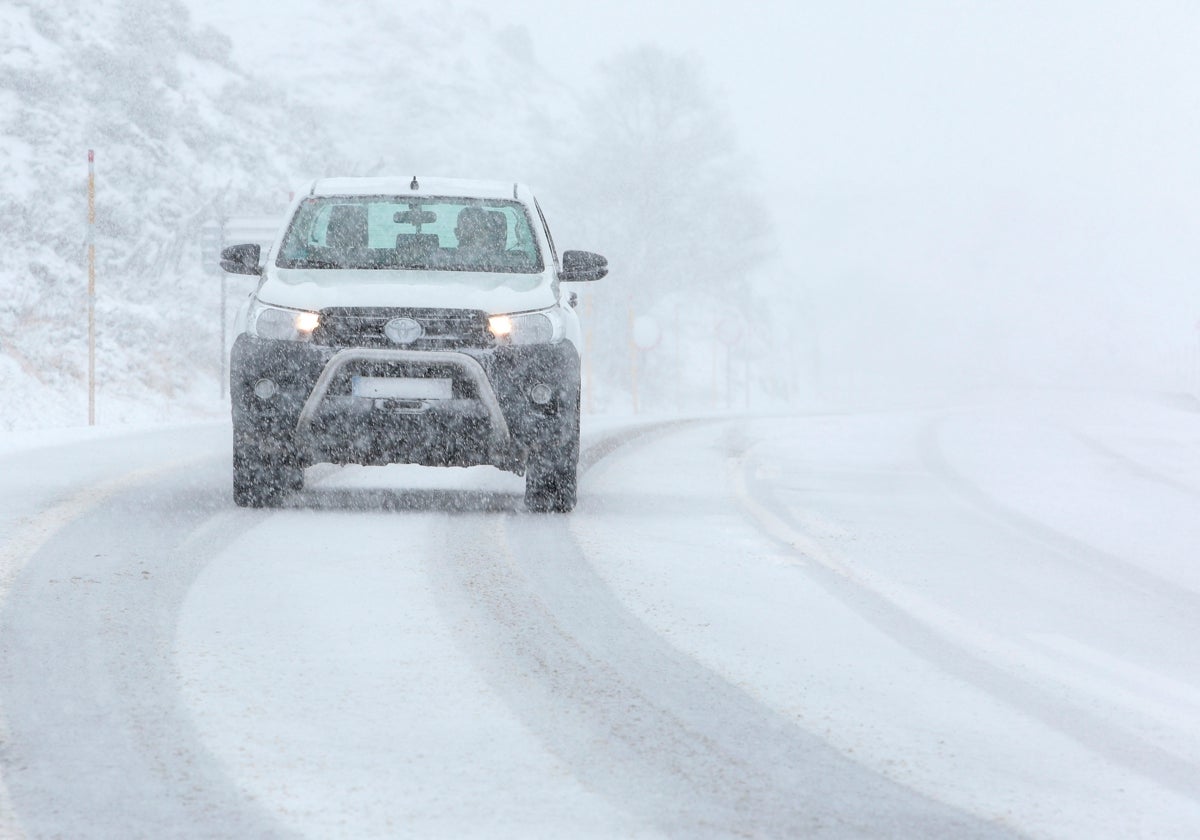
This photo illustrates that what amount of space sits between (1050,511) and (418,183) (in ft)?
15.2

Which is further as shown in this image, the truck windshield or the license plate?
the truck windshield

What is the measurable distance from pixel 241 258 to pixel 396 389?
1639 mm

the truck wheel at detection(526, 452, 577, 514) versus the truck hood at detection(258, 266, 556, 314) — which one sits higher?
the truck hood at detection(258, 266, 556, 314)

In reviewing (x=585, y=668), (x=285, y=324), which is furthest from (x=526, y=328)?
(x=585, y=668)

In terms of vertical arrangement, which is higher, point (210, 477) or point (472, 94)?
point (472, 94)

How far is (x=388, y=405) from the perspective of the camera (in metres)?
8.92

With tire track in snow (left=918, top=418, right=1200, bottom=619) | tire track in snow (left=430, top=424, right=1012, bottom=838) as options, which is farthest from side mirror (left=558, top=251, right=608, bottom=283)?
tire track in snow (left=430, top=424, right=1012, bottom=838)

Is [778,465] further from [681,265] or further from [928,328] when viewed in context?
[928,328]

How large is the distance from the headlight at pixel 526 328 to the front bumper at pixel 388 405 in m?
0.07

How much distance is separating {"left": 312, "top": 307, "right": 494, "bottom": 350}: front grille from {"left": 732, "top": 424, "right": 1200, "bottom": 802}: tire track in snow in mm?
1978

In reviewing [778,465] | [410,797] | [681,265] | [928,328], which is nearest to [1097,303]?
[928,328]

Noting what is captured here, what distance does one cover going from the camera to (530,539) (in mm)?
8594

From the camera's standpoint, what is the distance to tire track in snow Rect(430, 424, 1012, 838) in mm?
3766

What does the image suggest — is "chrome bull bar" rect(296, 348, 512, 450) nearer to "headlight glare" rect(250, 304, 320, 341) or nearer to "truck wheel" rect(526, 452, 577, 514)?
"headlight glare" rect(250, 304, 320, 341)
